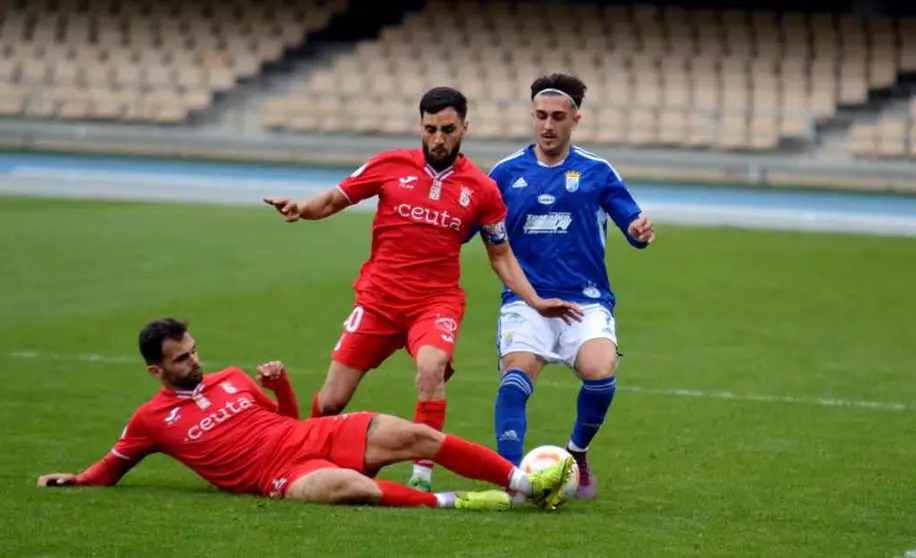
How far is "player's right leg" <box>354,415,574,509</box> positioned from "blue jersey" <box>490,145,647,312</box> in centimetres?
123

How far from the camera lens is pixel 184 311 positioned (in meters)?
14.5

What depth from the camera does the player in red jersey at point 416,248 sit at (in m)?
8.31

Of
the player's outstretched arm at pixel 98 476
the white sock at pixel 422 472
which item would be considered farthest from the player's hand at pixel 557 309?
the player's outstretched arm at pixel 98 476

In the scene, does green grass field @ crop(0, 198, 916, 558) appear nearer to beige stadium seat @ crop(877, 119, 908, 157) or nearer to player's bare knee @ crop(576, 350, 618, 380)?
player's bare knee @ crop(576, 350, 618, 380)

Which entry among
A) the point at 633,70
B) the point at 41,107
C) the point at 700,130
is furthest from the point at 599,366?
the point at 41,107

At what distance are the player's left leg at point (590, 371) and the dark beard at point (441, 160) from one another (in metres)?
1.03

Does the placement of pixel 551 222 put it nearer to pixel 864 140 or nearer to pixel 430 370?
pixel 430 370

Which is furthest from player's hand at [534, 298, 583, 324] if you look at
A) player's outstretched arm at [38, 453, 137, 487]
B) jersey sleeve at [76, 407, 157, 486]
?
player's outstretched arm at [38, 453, 137, 487]

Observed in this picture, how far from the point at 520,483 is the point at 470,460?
25 cm

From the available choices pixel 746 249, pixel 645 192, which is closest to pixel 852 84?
pixel 645 192

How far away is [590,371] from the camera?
834cm

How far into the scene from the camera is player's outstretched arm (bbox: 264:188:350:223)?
8102 millimetres

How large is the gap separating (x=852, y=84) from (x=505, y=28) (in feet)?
24.2

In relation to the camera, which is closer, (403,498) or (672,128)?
(403,498)
